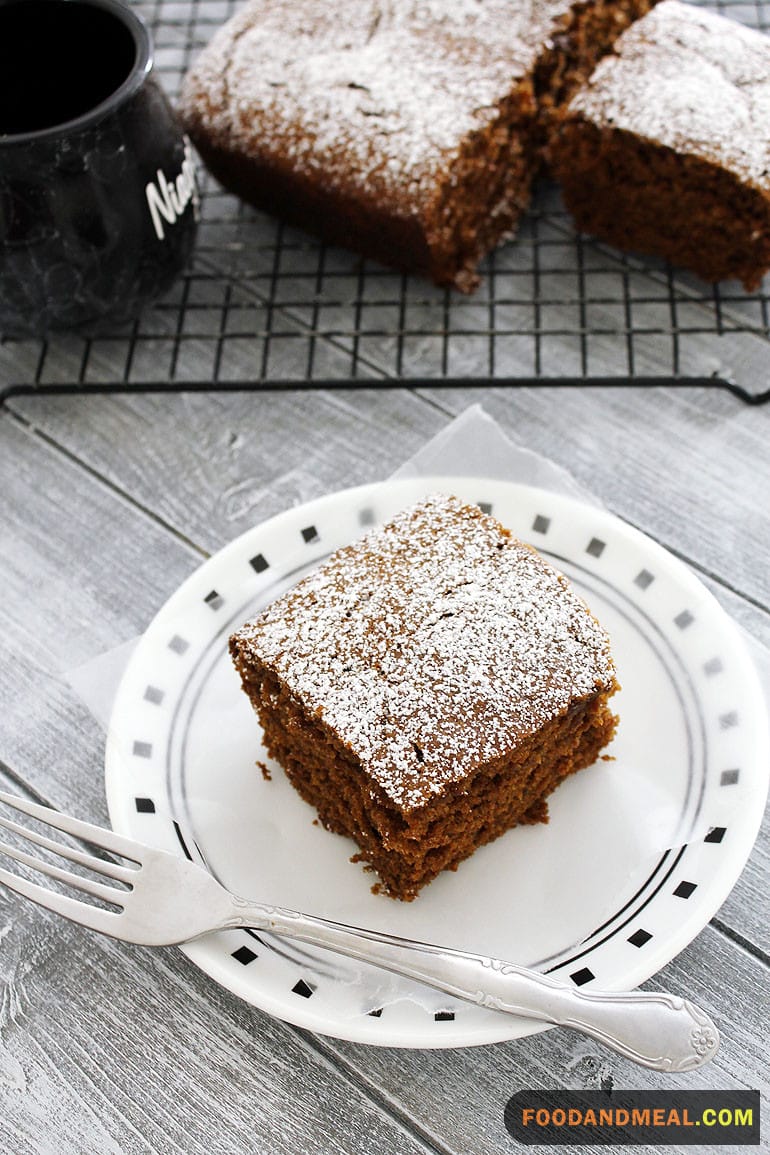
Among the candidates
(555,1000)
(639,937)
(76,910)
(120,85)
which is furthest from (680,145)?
(76,910)

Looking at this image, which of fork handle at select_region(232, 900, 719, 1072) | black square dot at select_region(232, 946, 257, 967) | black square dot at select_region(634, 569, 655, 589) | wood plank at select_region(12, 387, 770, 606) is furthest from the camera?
wood plank at select_region(12, 387, 770, 606)

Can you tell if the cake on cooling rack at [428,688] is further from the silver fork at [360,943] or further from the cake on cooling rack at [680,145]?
the cake on cooling rack at [680,145]

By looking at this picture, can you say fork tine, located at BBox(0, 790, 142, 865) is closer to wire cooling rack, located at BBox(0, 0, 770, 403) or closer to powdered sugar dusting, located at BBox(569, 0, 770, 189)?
wire cooling rack, located at BBox(0, 0, 770, 403)

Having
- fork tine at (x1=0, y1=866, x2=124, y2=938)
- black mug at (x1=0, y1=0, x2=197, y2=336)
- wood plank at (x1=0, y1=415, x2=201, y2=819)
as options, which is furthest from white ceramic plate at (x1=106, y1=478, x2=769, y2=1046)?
black mug at (x1=0, y1=0, x2=197, y2=336)

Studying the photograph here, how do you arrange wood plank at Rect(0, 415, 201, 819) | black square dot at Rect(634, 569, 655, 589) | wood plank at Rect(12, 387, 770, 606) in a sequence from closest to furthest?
black square dot at Rect(634, 569, 655, 589), wood plank at Rect(0, 415, 201, 819), wood plank at Rect(12, 387, 770, 606)

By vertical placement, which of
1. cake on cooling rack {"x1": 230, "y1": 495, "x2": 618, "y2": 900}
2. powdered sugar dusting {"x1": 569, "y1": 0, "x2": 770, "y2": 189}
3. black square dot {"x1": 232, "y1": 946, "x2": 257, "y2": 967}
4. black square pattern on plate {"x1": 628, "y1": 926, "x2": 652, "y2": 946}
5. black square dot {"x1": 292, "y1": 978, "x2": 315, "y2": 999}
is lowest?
black square dot {"x1": 232, "y1": 946, "x2": 257, "y2": 967}

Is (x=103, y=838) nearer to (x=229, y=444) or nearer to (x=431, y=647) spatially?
(x=431, y=647)

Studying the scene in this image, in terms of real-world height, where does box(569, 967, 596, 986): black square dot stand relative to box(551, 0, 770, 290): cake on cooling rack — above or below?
below

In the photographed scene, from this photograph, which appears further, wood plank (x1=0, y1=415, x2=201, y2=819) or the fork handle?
wood plank (x1=0, y1=415, x2=201, y2=819)
